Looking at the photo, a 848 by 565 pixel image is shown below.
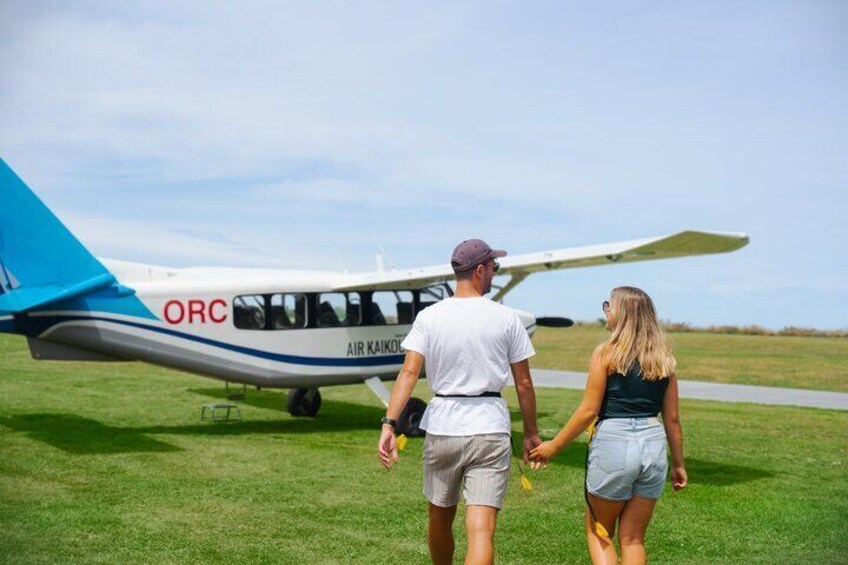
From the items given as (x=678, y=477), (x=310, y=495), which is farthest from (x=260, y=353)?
(x=678, y=477)

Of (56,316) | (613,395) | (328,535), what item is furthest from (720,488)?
(56,316)

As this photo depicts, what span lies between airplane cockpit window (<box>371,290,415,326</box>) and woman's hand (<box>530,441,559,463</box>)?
9.53m

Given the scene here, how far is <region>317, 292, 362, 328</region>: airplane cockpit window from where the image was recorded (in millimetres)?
13617

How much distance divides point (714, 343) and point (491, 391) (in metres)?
32.9

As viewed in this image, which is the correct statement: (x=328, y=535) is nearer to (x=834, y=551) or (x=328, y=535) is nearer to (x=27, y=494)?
(x=27, y=494)

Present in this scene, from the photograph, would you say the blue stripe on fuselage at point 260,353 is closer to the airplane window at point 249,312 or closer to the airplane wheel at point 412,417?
the airplane window at point 249,312

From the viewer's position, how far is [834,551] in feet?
21.6

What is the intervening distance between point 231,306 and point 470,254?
8.73 m

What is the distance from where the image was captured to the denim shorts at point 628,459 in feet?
14.4

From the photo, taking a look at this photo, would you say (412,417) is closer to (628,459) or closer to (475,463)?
(475,463)

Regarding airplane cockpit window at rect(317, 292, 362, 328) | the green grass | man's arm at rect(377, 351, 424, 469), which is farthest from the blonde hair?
the green grass

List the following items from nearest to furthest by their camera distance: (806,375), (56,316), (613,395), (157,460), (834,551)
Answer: (613,395)
(834,551)
(157,460)
(56,316)
(806,375)

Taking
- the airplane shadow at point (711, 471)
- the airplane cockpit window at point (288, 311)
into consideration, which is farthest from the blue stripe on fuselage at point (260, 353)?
the airplane shadow at point (711, 471)

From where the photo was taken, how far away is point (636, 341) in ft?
14.7
